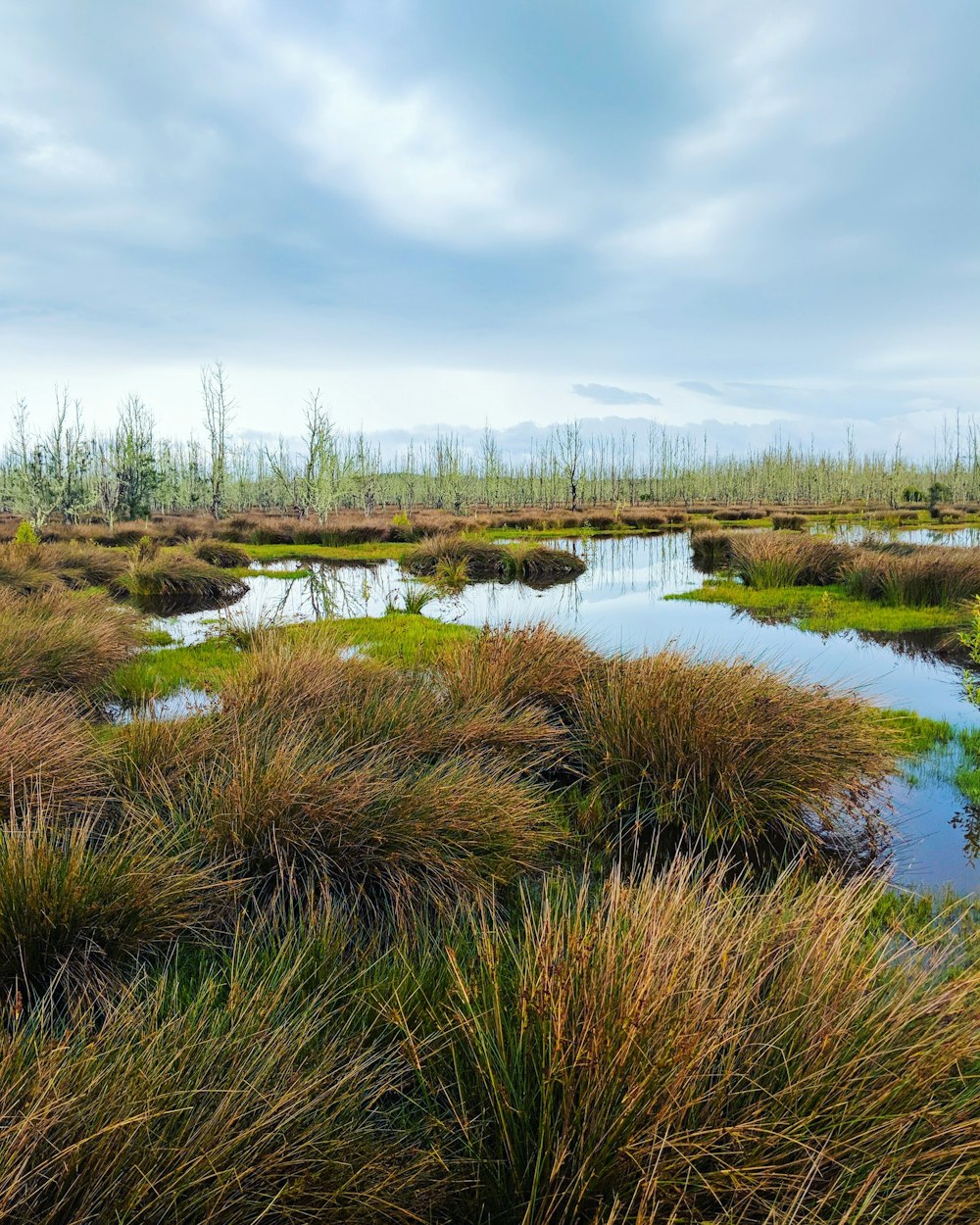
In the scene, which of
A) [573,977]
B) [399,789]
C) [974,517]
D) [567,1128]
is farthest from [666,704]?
[974,517]

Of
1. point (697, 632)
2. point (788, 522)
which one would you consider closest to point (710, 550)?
point (788, 522)

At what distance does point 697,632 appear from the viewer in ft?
39.3

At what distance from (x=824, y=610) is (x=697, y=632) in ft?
11.0

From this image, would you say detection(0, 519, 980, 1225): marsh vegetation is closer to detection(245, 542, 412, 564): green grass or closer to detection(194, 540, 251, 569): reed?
detection(194, 540, 251, 569): reed

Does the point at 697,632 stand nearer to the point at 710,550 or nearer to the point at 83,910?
the point at 83,910

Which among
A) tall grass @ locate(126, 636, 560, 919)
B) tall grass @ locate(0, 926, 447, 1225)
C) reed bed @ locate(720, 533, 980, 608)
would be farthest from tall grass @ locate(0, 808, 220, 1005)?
reed bed @ locate(720, 533, 980, 608)

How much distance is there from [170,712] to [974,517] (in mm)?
53860

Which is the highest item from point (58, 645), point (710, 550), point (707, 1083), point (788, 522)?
point (788, 522)

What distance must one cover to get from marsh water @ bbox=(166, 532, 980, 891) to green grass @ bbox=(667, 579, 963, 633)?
63 centimetres

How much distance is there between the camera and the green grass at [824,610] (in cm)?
1241

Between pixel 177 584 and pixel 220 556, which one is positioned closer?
pixel 177 584

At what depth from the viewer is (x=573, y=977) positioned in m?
2.06

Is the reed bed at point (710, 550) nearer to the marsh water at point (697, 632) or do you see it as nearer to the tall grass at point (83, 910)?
the marsh water at point (697, 632)

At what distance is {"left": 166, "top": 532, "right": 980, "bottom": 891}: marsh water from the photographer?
5.18m
